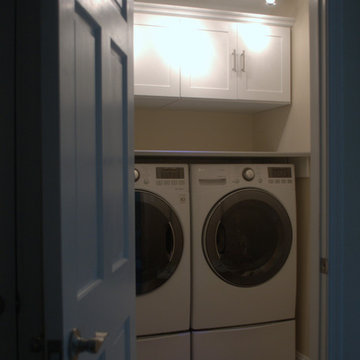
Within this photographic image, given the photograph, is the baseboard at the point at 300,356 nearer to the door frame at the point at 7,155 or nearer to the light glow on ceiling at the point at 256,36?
the light glow on ceiling at the point at 256,36

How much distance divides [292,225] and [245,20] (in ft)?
4.40

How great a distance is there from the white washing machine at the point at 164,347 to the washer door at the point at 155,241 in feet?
0.95

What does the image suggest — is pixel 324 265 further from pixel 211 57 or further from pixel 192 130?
pixel 192 130

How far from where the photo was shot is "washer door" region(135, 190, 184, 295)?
97.3 inches

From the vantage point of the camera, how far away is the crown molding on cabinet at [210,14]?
267 centimetres

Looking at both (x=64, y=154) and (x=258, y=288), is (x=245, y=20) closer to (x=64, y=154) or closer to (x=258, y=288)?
(x=258, y=288)

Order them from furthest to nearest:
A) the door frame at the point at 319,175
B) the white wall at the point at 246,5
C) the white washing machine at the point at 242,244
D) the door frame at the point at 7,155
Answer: the white wall at the point at 246,5
the white washing machine at the point at 242,244
the door frame at the point at 319,175
the door frame at the point at 7,155

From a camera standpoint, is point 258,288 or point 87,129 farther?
point 258,288

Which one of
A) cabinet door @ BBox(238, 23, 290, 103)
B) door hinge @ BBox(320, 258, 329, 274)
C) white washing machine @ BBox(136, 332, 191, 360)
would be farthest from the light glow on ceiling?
white washing machine @ BBox(136, 332, 191, 360)

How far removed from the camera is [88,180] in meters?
1.07

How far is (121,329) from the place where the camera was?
1.38m

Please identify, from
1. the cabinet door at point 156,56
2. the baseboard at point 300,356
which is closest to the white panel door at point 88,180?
the cabinet door at point 156,56

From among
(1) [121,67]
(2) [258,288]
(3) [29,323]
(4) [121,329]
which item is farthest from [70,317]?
(2) [258,288]

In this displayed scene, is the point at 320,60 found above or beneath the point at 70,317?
above
